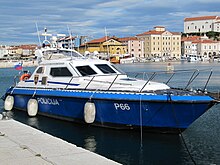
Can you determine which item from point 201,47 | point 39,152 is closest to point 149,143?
point 39,152

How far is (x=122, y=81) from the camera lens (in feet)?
47.0

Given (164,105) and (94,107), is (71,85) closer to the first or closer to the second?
(94,107)

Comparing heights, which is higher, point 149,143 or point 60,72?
point 60,72

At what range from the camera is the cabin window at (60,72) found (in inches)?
621

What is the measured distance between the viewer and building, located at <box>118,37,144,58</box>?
512 ft

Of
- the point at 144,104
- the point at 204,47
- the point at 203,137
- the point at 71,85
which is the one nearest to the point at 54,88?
the point at 71,85

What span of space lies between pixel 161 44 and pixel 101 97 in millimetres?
152087

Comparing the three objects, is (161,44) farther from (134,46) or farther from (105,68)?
(105,68)

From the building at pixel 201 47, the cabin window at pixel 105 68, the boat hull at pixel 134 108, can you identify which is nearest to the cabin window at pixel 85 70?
the cabin window at pixel 105 68

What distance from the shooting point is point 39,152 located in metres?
8.30

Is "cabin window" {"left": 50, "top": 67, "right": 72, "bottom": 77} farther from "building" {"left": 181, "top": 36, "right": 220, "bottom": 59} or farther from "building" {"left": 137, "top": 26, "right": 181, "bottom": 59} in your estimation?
"building" {"left": 181, "top": 36, "right": 220, "bottom": 59}

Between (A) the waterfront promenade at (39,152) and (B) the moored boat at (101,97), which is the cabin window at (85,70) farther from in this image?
(A) the waterfront promenade at (39,152)

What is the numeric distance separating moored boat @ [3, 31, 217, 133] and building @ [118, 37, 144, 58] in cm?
13804

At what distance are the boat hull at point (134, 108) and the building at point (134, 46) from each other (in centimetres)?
14031
